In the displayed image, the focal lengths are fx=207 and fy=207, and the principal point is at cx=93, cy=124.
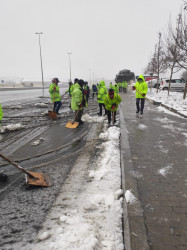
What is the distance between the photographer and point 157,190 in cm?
316

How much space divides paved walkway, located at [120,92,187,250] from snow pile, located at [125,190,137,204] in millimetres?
58

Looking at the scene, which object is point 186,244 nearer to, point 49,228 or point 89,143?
point 49,228

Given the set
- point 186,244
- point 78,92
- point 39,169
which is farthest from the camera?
point 78,92

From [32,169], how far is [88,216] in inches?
72.6

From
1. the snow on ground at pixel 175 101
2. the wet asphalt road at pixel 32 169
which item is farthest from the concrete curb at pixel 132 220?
the snow on ground at pixel 175 101

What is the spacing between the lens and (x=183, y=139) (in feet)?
19.2

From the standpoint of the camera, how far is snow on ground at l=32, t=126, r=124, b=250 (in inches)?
84.8

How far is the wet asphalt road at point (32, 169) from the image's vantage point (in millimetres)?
2475

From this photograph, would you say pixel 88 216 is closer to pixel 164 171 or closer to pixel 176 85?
pixel 164 171

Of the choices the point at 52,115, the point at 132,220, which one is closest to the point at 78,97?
the point at 52,115

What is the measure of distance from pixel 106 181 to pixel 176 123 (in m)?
5.55

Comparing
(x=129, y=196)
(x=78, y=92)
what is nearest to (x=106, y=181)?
(x=129, y=196)

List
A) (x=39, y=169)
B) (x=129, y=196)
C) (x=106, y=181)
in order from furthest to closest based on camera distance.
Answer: (x=39, y=169) → (x=106, y=181) → (x=129, y=196)

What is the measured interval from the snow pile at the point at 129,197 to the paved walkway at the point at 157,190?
0.19 ft
